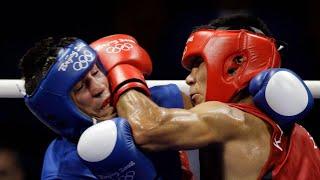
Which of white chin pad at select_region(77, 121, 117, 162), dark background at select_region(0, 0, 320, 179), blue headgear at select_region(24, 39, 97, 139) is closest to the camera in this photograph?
white chin pad at select_region(77, 121, 117, 162)

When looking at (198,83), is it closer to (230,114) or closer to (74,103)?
(230,114)

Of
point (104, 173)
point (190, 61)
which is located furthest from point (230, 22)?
point (104, 173)

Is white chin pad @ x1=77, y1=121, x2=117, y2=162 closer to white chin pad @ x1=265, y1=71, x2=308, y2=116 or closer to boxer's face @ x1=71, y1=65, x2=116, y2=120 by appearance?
boxer's face @ x1=71, y1=65, x2=116, y2=120

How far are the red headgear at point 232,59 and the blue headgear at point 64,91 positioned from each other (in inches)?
11.5

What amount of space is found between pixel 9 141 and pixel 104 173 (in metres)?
1.03

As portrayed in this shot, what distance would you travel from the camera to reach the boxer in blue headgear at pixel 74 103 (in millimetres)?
1502

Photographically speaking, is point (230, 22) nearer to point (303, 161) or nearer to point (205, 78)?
point (205, 78)

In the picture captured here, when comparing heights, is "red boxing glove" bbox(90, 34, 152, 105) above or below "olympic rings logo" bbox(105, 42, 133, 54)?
below

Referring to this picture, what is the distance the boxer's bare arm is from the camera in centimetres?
151

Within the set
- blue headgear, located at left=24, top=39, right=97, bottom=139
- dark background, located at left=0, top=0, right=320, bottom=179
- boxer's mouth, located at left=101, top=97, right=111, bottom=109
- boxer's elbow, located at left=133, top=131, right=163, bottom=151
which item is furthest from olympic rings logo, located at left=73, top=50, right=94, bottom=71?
dark background, located at left=0, top=0, right=320, bottom=179

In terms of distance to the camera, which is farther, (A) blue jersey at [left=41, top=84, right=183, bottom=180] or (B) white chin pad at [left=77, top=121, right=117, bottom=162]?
(A) blue jersey at [left=41, top=84, right=183, bottom=180]

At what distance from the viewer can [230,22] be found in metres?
1.72

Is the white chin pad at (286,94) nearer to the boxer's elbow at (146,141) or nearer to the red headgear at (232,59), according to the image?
the red headgear at (232,59)

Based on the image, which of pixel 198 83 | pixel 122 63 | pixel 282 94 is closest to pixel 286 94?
pixel 282 94
